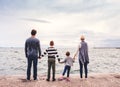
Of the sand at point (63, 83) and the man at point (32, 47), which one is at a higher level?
the man at point (32, 47)

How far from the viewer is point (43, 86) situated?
16.7m

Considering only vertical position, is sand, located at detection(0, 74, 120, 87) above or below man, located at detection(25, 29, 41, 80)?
below

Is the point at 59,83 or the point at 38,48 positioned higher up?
the point at 38,48

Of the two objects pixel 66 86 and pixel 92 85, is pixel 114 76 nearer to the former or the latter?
pixel 92 85

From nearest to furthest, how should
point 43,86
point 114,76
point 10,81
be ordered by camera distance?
point 43,86 < point 10,81 < point 114,76

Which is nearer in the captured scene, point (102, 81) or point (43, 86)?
point (43, 86)

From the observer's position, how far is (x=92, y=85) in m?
17.5

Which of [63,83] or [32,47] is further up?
[32,47]

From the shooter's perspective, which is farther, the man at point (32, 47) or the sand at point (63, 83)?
the man at point (32, 47)

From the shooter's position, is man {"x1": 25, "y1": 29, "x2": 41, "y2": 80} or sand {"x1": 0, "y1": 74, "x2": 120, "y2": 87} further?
man {"x1": 25, "y1": 29, "x2": 41, "y2": 80}

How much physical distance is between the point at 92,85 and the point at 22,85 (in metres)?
4.01

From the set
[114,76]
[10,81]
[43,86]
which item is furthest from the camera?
[114,76]

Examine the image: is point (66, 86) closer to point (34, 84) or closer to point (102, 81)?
point (34, 84)

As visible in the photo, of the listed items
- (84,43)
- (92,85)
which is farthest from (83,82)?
(84,43)
